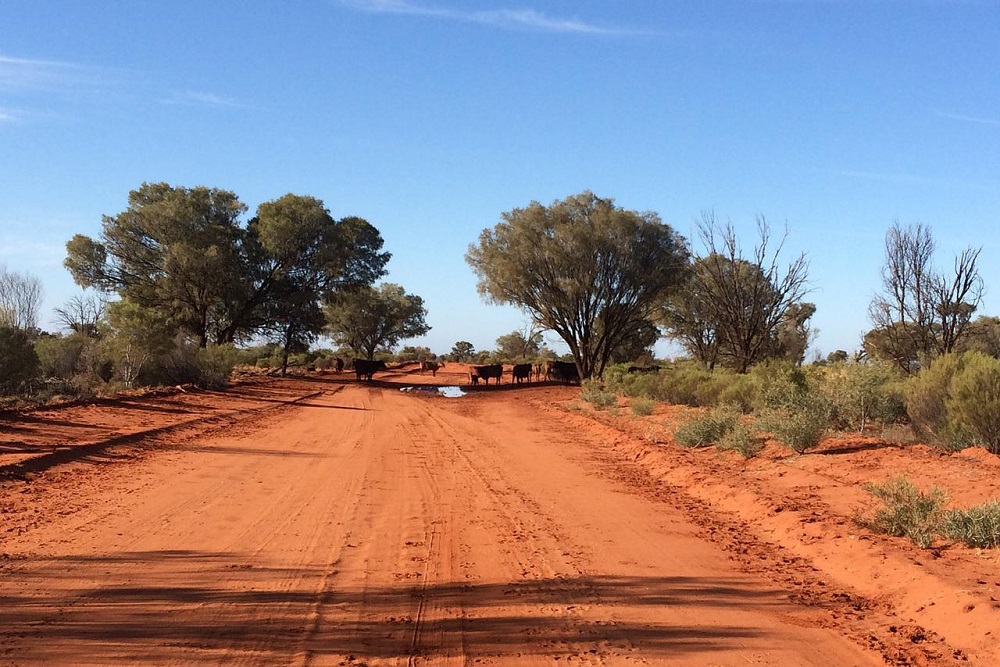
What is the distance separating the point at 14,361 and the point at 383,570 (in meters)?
18.9

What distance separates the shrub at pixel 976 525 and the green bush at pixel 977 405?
16.2 feet

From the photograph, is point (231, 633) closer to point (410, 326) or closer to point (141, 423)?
point (141, 423)

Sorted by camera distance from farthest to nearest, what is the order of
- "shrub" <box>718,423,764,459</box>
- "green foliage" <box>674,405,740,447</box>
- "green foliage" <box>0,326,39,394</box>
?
"green foliage" <box>0,326,39,394</box>, "green foliage" <box>674,405,740,447</box>, "shrub" <box>718,423,764,459</box>

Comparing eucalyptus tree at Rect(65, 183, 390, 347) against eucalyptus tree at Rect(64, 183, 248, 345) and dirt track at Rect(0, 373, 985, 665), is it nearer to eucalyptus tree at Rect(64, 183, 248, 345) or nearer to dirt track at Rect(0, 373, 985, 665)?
eucalyptus tree at Rect(64, 183, 248, 345)

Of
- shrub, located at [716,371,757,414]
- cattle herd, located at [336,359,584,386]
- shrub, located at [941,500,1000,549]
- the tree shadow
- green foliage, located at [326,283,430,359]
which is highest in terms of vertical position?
green foliage, located at [326,283,430,359]

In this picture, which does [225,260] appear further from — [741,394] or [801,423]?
[801,423]

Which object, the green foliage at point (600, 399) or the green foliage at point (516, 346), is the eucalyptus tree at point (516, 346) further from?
the green foliage at point (600, 399)

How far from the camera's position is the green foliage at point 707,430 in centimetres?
1533

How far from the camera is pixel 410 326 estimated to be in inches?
3524

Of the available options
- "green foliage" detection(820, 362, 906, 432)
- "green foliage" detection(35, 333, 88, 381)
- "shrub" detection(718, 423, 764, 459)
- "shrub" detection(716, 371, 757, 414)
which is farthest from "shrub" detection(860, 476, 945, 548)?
"green foliage" detection(35, 333, 88, 381)

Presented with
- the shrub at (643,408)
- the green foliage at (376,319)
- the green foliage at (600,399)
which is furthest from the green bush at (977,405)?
the green foliage at (376,319)

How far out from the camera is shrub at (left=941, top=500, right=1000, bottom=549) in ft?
23.9

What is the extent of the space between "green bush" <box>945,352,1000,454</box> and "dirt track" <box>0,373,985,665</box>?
5.18 metres

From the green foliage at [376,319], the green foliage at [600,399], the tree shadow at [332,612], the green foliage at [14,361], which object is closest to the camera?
the tree shadow at [332,612]
